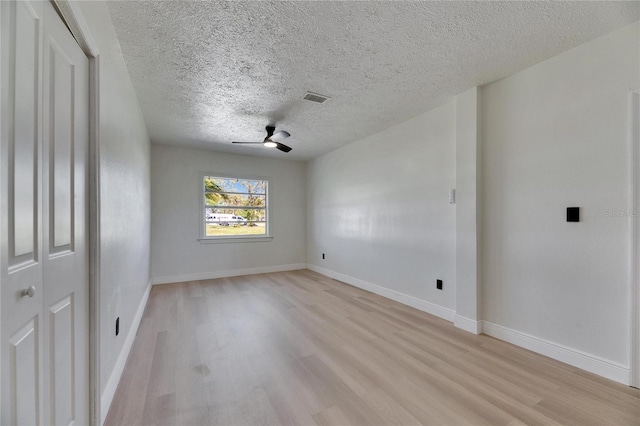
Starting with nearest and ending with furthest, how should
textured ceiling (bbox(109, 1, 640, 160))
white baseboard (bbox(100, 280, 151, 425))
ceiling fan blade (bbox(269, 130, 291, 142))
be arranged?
white baseboard (bbox(100, 280, 151, 425)) < textured ceiling (bbox(109, 1, 640, 160)) < ceiling fan blade (bbox(269, 130, 291, 142))

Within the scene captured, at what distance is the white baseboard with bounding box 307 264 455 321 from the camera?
10.3 ft

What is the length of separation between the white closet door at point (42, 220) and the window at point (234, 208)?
398 centimetres

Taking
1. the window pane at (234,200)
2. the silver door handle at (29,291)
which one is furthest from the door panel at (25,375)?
the window pane at (234,200)

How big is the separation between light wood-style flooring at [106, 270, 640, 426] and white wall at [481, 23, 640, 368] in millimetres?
348

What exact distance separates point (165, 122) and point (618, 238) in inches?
188

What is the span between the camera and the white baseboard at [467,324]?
8.87 feet

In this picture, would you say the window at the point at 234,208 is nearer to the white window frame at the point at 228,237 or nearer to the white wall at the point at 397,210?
the white window frame at the point at 228,237

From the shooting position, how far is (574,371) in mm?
2043

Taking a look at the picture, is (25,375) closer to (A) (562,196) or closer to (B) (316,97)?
(B) (316,97)

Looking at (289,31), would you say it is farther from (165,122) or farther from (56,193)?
(165,122)

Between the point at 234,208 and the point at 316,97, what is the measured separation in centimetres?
334

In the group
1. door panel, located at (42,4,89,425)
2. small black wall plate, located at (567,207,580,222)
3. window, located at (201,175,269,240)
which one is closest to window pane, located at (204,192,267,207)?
window, located at (201,175,269,240)

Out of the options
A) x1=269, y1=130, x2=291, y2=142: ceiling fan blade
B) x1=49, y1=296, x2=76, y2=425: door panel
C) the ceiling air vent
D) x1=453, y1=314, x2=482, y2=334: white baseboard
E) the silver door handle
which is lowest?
x1=453, y1=314, x2=482, y2=334: white baseboard

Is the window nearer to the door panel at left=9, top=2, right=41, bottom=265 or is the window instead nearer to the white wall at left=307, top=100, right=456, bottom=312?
the white wall at left=307, top=100, right=456, bottom=312
